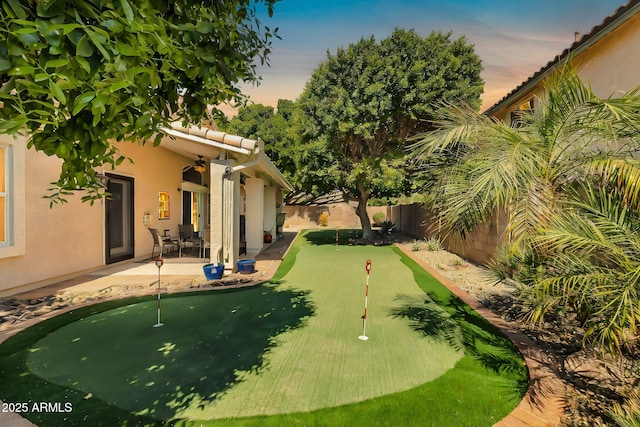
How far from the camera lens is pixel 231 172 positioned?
9047 millimetres

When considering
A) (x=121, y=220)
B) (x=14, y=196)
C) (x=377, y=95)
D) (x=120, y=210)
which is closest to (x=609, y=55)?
(x=377, y=95)

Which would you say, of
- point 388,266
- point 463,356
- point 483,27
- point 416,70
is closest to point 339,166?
point 416,70

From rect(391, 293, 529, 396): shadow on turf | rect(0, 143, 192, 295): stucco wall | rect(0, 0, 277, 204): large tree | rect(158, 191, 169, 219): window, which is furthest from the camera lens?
rect(158, 191, 169, 219): window

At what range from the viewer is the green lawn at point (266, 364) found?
327cm

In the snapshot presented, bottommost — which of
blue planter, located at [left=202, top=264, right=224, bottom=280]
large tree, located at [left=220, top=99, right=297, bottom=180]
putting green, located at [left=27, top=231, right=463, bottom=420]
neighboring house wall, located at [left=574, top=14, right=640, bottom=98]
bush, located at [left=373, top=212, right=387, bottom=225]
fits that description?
putting green, located at [left=27, top=231, right=463, bottom=420]

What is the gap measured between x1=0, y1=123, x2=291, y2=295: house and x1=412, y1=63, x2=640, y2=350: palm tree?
4.79 m

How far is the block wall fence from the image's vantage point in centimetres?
1030

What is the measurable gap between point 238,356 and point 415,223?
17.4 m

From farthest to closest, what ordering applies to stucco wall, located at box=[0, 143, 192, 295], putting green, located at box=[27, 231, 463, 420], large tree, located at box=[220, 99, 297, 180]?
large tree, located at box=[220, 99, 297, 180], stucco wall, located at box=[0, 143, 192, 295], putting green, located at box=[27, 231, 463, 420]

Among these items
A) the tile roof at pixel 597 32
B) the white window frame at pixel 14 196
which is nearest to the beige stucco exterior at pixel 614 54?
the tile roof at pixel 597 32

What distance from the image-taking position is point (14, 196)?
6766mm

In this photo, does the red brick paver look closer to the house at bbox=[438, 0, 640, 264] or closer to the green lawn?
the green lawn

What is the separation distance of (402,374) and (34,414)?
4114 millimetres

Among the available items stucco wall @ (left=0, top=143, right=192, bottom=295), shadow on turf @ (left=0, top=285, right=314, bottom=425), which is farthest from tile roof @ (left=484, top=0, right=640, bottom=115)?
stucco wall @ (left=0, top=143, right=192, bottom=295)
